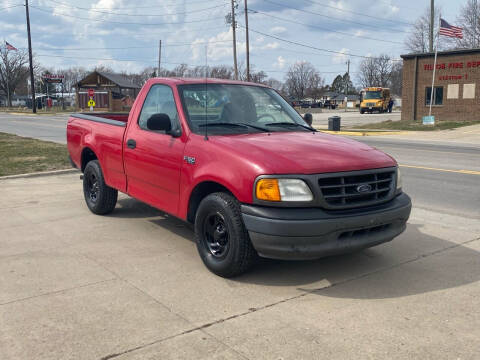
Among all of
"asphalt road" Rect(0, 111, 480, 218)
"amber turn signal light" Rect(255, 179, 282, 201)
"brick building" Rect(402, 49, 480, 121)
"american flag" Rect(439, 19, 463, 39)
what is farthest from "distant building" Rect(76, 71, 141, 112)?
"amber turn signal light" Rect(255, 179, 282, 201)

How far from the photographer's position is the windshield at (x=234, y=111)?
4770mm

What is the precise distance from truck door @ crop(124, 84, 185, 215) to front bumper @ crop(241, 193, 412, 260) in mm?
1142

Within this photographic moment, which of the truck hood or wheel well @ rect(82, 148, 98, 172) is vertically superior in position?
the truck hood

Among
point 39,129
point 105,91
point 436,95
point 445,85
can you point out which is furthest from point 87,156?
point 105,91

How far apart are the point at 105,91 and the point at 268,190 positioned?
55926 millimetres

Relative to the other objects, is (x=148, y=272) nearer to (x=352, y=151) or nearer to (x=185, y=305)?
(x=185, y=305)

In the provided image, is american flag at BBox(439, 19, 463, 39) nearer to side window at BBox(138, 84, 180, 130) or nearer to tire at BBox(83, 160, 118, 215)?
tire at BBox(83, 160, 118, 215)

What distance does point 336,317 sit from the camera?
138 inches

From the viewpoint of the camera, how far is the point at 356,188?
3.96m

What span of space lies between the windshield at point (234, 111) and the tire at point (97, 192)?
198cm

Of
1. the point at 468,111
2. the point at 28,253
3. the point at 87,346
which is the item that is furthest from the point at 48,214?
the point at 468,111

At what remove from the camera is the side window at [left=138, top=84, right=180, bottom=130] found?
5.03 m

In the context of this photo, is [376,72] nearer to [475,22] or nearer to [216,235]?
[475,22]

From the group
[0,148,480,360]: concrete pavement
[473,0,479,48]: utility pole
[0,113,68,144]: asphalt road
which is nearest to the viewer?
[0,148,480,360]: concrete pavement
